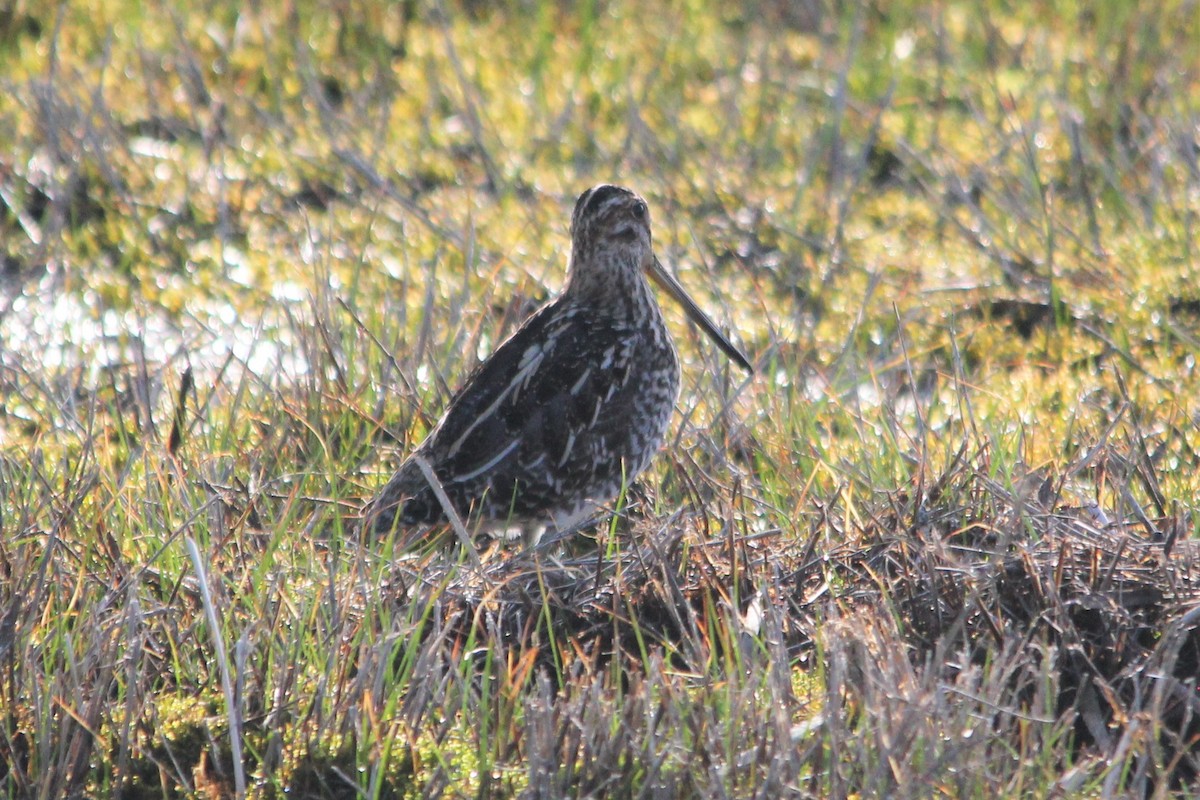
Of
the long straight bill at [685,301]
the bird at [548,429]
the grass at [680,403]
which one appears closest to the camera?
the grass at [680,403]

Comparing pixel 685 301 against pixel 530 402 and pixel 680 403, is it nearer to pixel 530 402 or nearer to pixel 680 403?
pixel 680 403

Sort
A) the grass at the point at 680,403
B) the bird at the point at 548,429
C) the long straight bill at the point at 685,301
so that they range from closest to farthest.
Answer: the grass at the point at 680,403
the bird at the point at 548,429
the long straight bill at the point at 685,301

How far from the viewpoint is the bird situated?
161 inches

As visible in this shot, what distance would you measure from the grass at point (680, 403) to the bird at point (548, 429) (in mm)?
110

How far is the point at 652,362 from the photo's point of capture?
4.36 m

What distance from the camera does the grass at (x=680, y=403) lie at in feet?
10.1

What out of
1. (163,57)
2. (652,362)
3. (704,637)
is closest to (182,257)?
(163,57)

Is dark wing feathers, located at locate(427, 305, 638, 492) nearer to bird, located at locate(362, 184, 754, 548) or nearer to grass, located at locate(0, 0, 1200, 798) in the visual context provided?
bird, located at locate(362, 184, 754, 548)

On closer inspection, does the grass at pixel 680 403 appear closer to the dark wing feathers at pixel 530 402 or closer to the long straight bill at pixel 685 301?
the long straight bill at pixel 685 301

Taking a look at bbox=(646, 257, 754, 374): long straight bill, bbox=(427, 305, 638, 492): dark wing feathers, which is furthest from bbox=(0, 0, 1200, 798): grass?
bbox=(427, 305, 638, 492): dark wing feathers

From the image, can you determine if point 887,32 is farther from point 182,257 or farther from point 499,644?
point 499,644

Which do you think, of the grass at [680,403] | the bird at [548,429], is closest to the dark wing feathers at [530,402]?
the bird at [548,429]

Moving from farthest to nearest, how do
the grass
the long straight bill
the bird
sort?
1. the long straight bill
2. the bird
3. the grass

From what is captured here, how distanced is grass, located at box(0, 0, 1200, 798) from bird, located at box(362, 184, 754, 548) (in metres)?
0.11
